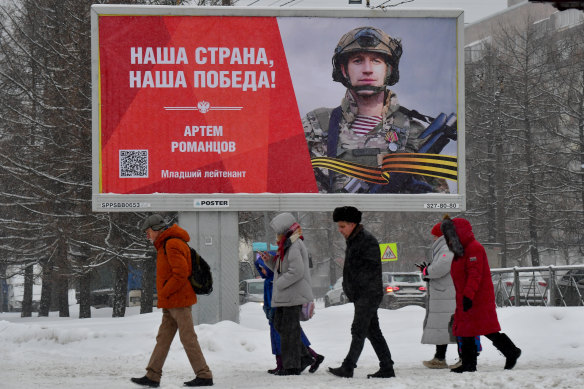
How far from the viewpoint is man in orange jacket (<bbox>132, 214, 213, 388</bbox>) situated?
9703 mm

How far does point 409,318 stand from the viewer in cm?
A: 1823

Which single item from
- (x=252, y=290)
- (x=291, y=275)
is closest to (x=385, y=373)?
(x=291, y=275)

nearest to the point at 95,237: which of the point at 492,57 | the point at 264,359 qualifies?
the point at 264,359

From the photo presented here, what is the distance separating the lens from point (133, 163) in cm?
1795

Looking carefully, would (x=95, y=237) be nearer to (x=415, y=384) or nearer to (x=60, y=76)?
(x=60, y=76)

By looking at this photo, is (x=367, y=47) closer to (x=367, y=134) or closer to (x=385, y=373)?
(x=367, y=134)

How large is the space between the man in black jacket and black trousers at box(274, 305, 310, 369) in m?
0.48

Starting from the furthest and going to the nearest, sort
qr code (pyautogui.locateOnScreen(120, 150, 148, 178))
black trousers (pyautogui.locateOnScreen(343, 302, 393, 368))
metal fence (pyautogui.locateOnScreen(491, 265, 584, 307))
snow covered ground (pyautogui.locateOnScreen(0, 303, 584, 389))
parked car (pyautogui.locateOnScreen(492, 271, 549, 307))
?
1. parked car (pyautogui.locateOnScreen(492, 271, 549, 307))
2. metal fence (pyautogui.locateOnScreen(491, 265, 584, 307))
3. qr code (pyautogui.locateOnScreen(120, 150, 148, 178))
4. black trousers (pyautogui.locateOnScreen(343, 302, 393, 368))
5. snow covered ground (pyautogui.locateOnScreen(0, 303, 584, 389))

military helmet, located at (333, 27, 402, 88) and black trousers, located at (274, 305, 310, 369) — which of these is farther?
military helmet, located at (333, 27, 402, 88)

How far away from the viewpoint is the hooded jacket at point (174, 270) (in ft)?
31.8

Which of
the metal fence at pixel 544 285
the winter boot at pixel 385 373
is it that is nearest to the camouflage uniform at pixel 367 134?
the metal fence at pixel 544 285

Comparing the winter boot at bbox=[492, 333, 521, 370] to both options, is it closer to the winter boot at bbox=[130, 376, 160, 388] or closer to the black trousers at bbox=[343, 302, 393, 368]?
the black trousers at bbox=[343, 302, 393, 368]

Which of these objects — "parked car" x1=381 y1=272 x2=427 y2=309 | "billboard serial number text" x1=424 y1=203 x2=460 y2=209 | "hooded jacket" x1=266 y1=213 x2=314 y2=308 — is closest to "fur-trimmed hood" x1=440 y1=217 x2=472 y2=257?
"hooded jacket" x1=266 y1=213 x2=314 y2=308

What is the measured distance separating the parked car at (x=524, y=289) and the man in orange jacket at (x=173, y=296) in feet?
45.7
